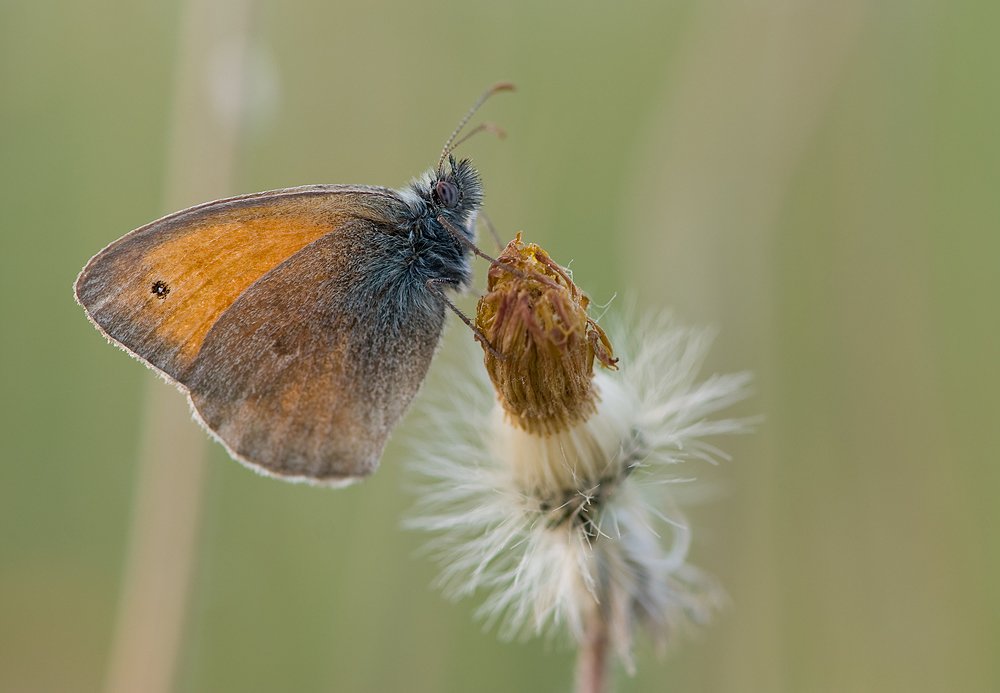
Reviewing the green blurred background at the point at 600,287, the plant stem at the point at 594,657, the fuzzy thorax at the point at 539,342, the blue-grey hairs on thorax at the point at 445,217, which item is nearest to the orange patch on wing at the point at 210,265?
the green blurred background at the point at 600,287

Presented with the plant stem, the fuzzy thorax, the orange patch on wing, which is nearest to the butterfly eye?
the orange patch on wing

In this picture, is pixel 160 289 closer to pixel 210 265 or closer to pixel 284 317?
pixel 210 265

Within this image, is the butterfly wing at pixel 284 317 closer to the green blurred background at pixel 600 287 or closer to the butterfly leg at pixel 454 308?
the butterfly leg at pixel 454 308

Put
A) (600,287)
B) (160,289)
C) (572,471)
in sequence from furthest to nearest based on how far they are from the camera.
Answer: (600,287) < (160,289) < (572,471)

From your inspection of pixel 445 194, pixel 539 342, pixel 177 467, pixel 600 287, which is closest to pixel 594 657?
pixel 539 342

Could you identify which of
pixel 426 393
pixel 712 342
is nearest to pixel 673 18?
pixel 712 342
